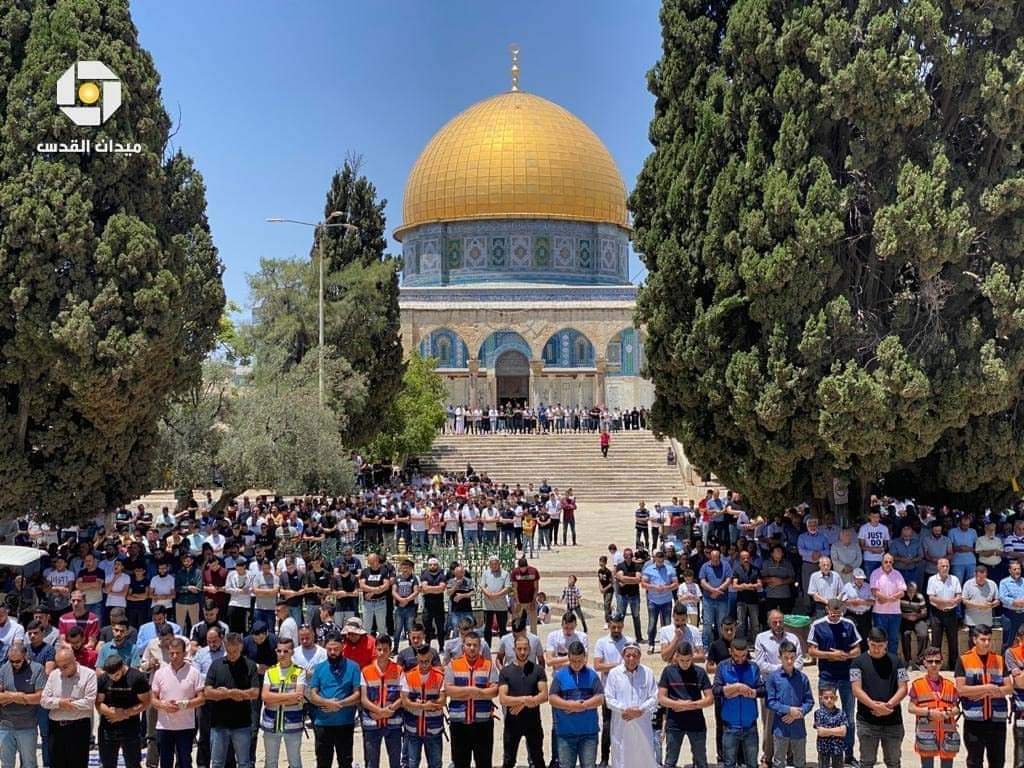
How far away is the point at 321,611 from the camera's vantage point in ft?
33.4

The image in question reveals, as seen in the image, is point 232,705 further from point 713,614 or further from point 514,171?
point 514,171

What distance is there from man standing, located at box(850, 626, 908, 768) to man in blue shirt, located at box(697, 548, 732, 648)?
3952mm

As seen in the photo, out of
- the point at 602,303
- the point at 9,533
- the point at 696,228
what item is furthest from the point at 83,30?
the point at 602,303

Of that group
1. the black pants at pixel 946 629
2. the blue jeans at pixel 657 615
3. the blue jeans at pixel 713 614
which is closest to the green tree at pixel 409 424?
the blue jeans at pixel 657 615

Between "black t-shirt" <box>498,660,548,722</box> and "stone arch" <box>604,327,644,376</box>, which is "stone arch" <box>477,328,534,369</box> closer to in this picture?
"stone arch" <box>604,327,644,376</box>

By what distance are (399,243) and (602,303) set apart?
1296cm

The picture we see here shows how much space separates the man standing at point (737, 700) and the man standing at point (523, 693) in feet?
4.35

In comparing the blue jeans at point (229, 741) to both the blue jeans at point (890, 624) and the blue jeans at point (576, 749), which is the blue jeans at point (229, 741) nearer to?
the blue jeans at point (576, 749)

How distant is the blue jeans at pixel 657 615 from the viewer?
1255 centimetres

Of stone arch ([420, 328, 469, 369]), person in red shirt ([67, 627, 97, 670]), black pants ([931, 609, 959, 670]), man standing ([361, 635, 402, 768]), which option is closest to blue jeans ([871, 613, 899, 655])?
black pants ([931, 609, 959, 670])

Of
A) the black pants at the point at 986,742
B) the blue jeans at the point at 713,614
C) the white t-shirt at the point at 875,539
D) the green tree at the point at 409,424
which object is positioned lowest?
the black pants at the point at 986,742

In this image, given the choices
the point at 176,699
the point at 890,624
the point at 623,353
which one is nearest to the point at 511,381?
the point at 623,353

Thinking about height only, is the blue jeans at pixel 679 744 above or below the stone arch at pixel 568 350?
below

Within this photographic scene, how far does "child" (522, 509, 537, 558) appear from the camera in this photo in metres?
21.4
